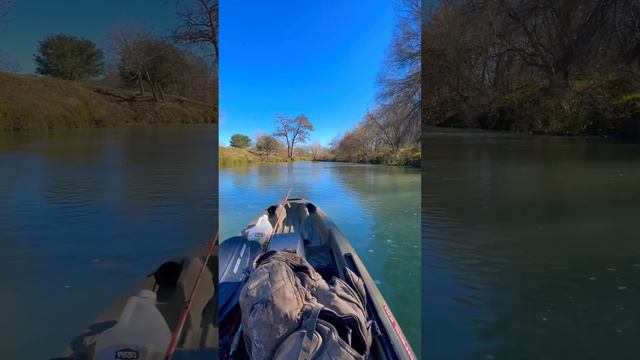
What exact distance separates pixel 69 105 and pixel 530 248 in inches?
186

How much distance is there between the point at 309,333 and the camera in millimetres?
947

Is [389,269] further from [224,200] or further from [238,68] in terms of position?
[238,68]

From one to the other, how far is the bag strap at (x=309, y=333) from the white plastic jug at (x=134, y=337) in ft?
1.46

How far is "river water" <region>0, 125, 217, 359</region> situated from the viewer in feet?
12.1

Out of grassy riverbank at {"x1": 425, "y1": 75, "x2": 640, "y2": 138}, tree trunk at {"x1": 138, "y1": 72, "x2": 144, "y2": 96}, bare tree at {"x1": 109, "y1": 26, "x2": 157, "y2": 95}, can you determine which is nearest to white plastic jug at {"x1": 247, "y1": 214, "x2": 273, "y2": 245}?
bare tree at {"x1": 109, "y1": 26, "x2": 157, "y2": 95}

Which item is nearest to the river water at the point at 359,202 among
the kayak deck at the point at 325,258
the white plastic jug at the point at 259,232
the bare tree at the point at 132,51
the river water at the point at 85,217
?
the river water at the point at 85,217

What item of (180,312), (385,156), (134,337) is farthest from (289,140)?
(134,337)

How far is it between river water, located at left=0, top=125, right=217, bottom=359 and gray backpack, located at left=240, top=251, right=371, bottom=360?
2.52 meters

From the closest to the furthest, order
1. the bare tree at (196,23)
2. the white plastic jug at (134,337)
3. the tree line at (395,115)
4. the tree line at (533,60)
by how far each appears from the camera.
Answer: the white plastic jug at (134,337), the bare tree at (196,23), the tree line at (395,115), the tree line at (533,60)

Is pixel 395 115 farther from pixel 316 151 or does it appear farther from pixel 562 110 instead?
pixel 562 110

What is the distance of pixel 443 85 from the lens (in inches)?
263

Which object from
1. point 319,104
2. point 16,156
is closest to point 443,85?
point 319,104

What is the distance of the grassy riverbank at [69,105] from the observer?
12.7 ft

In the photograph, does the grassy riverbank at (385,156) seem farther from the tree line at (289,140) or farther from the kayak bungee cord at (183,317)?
the kayak bungee cord at (183,317)
